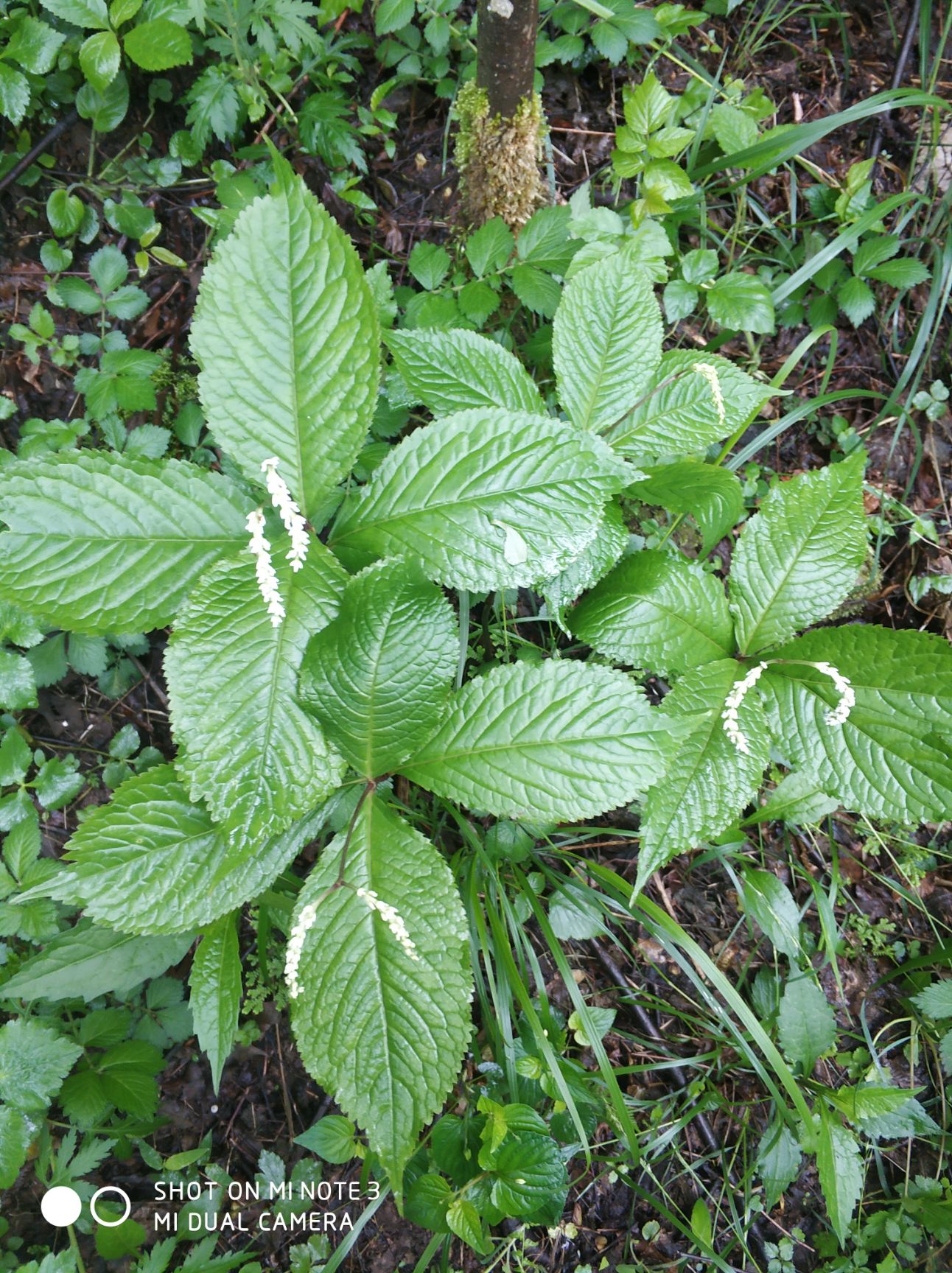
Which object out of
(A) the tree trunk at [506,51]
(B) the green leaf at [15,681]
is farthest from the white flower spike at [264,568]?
(A) the tree trunk at [506,51]

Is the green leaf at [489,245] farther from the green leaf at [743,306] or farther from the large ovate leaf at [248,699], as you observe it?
the large ovate leaf at [248,699]

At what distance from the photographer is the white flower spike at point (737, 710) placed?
145 centimetres

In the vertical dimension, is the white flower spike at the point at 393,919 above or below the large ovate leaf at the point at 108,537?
below

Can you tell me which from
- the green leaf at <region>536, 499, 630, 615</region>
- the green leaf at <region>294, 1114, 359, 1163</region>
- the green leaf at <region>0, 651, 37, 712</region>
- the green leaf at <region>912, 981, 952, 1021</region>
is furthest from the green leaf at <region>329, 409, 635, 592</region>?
the green leaf at <region>912, 981, 952, 1021</region>

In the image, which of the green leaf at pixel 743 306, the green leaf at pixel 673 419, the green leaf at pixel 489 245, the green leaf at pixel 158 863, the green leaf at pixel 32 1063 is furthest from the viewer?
the green leaf at pixel 743 306

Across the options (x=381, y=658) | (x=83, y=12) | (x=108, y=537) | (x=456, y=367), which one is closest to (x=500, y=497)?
(x=381, y=658)

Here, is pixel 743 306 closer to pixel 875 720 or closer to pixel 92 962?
pixel 875 720

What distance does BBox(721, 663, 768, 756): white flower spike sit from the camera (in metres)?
1.45

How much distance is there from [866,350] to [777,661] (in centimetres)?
159

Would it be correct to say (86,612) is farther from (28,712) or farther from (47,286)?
(47,286)

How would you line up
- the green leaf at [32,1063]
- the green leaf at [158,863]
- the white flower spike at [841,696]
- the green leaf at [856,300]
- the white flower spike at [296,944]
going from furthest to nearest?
1. the green leaf at [856,300]
2. the green leaf at [32,1063]
3. the white flower spike at [841,696]
4. the green leaf at [158,863]
5. the white flower spike at [296,944]

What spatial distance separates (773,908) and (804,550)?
1.07 m

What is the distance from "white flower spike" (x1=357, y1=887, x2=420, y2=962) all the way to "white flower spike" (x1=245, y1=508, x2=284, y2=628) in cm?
50

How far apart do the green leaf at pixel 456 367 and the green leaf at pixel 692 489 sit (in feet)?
1.16
